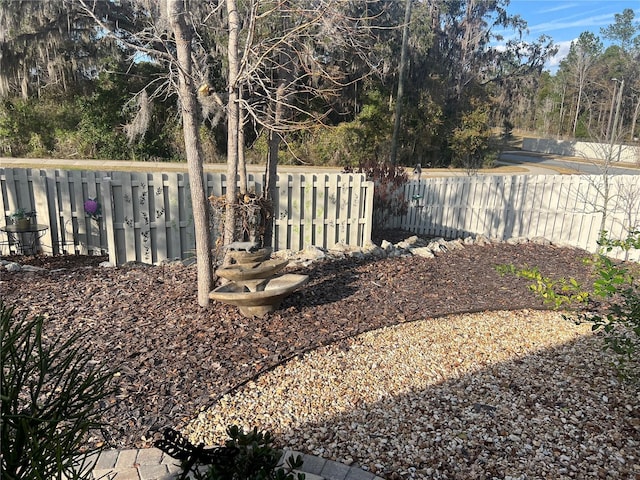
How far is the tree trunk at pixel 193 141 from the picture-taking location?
11.8 feet

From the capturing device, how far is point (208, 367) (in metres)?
3.32

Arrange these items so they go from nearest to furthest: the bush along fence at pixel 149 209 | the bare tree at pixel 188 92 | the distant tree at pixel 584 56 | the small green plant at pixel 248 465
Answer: the small green plant at pixel 248 465 < the bare tree at pixel 188 92 < the bush along fence at pixel 149 209 < the distant tree at pixel 584 56

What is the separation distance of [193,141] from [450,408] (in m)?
2.90

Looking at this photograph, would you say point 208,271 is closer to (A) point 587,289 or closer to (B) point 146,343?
(B) point 146,343

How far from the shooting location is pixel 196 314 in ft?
13.1

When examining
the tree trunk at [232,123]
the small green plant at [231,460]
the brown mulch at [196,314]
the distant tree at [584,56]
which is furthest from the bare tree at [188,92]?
the distant tree at [584,56]

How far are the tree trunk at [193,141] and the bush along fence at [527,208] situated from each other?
5612 mm

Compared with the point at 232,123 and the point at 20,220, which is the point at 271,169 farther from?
the point at 20,220

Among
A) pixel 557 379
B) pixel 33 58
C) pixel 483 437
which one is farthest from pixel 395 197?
pixel 33 58

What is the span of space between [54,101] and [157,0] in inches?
727

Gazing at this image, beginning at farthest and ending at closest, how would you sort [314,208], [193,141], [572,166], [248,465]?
1. [572,166]
2. [314,208]
3. [193,141]
4. [248,465]

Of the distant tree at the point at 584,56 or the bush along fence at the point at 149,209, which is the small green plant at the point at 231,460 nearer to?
the bush along fence at the point at 149,209

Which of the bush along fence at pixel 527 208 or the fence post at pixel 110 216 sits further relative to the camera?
the bush along fence at pixel 527 208

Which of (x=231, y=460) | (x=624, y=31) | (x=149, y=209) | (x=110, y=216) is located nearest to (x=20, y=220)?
(x=110, y=216)
